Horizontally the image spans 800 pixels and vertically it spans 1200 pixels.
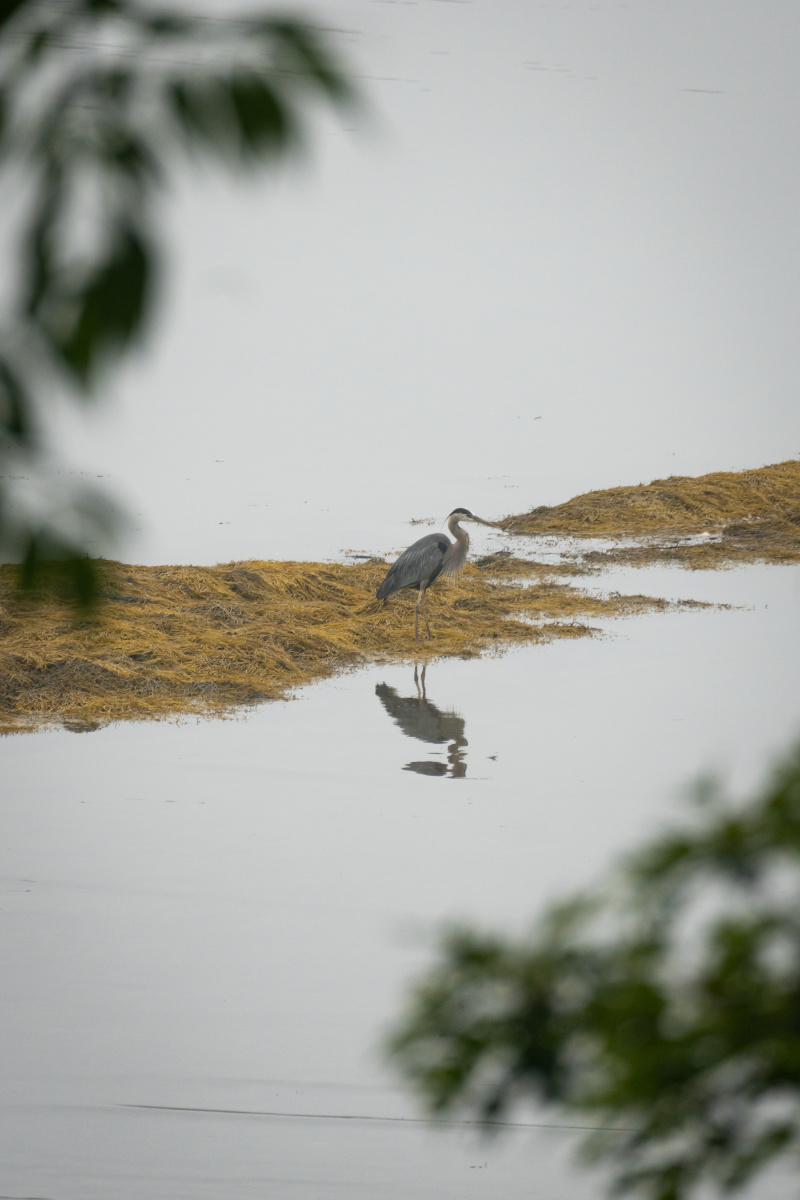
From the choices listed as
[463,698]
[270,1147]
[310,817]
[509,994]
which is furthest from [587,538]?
[509,994]

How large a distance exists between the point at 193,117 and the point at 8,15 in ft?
0.51

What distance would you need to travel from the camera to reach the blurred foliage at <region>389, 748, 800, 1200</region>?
2.47 ft

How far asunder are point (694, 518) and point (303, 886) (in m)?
9.13

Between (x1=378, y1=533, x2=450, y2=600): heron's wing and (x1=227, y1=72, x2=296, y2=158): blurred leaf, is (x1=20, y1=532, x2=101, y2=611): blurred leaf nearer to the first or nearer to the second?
(x1=227, y1=72, x2=296, y2=158): blurred leaf

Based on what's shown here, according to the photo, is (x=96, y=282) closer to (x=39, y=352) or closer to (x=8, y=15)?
(x=39, y=352)

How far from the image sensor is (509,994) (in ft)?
2.90

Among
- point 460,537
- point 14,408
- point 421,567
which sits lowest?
point 14,408

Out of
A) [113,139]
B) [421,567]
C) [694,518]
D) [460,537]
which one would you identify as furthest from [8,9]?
[694,518]

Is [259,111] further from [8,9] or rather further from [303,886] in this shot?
[303,886]

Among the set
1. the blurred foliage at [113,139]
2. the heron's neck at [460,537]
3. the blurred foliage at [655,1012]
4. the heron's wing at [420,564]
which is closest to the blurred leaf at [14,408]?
the blurred foliage at [113,139]

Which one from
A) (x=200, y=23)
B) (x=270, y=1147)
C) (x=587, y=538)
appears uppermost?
(x=587, y=538)

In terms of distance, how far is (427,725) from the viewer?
6.00 meters

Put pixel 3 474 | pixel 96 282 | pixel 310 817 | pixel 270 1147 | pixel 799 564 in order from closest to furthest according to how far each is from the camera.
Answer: pixel 96 282 → pixel 3 474 → pixel 270 1147 → pixel 310 817 → pixel 799 564

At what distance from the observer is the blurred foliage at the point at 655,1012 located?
29.6 inches
